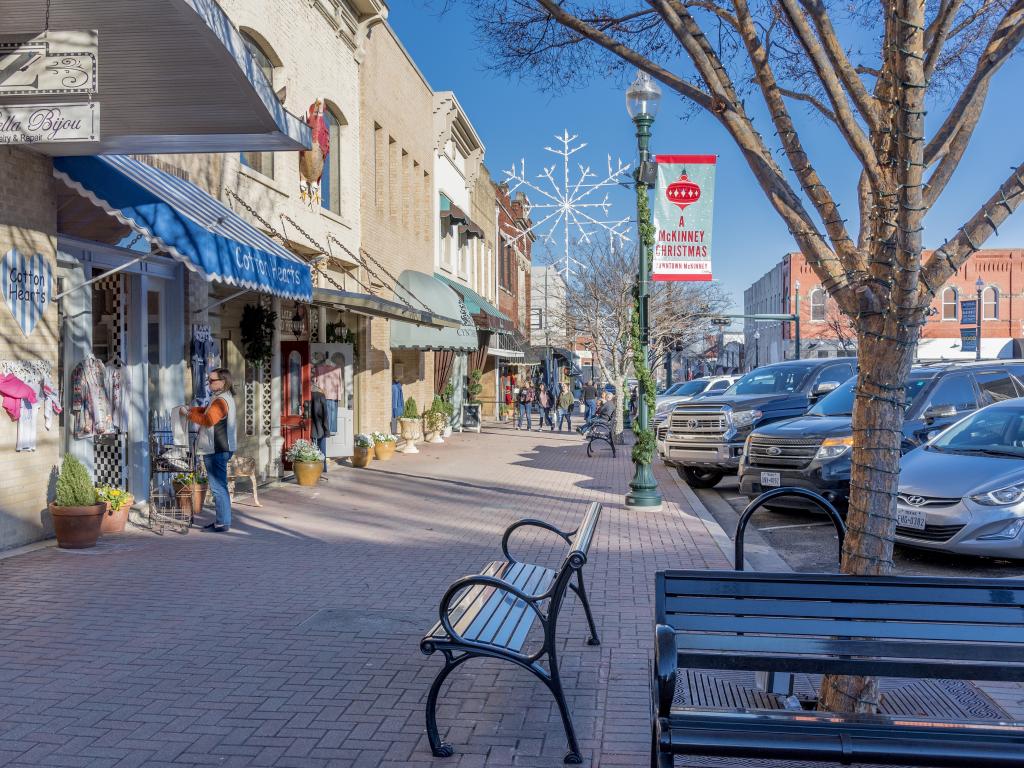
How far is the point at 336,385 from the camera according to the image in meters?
17.2

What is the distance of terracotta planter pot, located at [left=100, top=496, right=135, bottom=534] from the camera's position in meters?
10.0

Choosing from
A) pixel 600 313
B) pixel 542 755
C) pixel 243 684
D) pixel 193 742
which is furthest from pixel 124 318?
pixel 600 313

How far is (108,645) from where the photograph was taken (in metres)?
6.15

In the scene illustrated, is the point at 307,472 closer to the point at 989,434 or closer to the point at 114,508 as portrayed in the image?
the point at 114,508

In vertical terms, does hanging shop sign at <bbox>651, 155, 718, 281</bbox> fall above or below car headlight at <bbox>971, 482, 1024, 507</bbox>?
above

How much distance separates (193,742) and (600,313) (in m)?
32.0

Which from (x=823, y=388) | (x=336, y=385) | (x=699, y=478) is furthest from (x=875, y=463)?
(x=336, y=385)

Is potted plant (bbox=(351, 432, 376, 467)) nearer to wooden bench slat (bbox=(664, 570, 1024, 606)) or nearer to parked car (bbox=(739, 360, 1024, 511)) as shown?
parked car (bbox=(739, 360, 1024, 511))

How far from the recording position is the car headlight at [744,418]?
15383 millimetres

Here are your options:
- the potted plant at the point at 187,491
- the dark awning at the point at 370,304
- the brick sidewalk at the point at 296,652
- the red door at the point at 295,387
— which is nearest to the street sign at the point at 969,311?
the dark awning at the point at 370,304

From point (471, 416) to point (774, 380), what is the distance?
15880mm

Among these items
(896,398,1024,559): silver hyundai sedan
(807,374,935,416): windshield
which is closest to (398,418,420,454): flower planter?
(807,374,935,416): windshield

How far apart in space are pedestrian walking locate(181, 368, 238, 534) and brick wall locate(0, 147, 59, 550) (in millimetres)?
1394

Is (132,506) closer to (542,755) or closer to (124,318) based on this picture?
(124,318)
